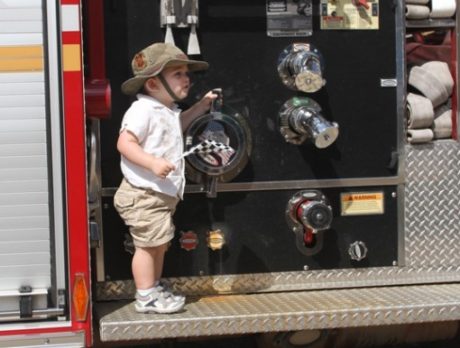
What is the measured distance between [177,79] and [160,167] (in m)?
0.46

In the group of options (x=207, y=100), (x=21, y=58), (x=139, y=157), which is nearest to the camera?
(x=21, y=58)

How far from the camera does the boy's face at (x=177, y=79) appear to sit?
158 inches

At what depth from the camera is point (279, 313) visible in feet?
13.0

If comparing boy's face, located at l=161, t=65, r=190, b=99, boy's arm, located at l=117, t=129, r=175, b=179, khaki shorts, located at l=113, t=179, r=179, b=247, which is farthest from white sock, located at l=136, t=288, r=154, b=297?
boy's face, located at l=161, t=65, r=190, b=99

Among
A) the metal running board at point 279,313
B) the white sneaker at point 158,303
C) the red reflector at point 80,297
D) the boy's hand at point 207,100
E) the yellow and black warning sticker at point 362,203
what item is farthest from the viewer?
the yellow and black warning sticker at point 362,203

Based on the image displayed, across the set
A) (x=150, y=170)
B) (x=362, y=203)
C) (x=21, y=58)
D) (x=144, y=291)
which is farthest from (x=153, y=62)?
(x=362, y=203)

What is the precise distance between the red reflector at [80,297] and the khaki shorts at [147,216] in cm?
37

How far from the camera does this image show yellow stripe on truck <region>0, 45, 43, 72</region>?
11.8ft

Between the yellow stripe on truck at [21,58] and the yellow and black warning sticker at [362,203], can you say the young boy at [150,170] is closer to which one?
the yellow stripe on truck at [21,58]

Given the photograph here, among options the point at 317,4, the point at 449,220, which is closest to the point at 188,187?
the point at 317,4

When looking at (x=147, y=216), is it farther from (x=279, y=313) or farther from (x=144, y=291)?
(x=279, y=313)

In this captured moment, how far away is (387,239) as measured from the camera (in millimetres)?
4512

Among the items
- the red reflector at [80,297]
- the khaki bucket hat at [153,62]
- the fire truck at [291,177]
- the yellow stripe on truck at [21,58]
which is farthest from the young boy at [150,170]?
the yellow stripe on truck at [21,58]

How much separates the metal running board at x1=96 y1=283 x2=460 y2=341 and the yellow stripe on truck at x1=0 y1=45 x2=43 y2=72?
3.66 ft
